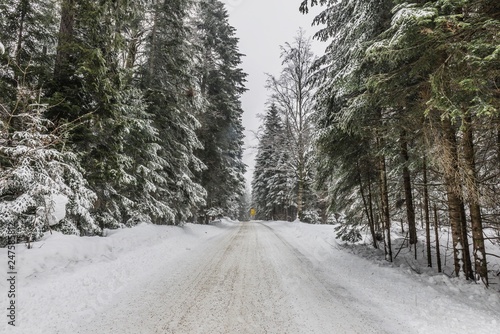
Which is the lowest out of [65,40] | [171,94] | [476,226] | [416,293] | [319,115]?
[416,293]

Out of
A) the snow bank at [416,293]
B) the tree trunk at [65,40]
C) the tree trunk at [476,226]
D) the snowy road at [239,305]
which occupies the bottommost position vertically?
the snowy road at [239,305]

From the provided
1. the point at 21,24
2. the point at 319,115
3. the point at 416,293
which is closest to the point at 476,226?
the point at 416,293

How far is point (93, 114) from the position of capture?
634 cm

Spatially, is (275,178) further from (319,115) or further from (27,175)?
(27,175)

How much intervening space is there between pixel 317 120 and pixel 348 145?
47.0 inches

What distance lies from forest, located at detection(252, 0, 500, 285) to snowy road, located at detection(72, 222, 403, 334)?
281cm

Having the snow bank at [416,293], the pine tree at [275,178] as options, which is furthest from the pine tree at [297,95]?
the snow bank at [416,293]

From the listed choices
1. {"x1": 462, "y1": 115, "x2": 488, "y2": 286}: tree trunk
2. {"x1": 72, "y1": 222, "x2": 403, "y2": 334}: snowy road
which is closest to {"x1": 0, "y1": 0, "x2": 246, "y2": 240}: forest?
{"x1": 72, "y1": 222, "x2": 403, "y2": 334}: snowy road

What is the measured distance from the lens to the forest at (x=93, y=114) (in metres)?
4.62

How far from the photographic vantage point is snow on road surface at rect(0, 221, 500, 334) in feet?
10.1

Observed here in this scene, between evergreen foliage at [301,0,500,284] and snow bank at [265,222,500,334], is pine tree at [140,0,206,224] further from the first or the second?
snow bank at [265,222,500,334]

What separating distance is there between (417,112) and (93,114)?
7.55 meters

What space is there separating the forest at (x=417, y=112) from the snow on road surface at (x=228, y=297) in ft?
5.16

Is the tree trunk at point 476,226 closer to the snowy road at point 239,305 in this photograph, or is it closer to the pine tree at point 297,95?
the snowy road at point 239,305
